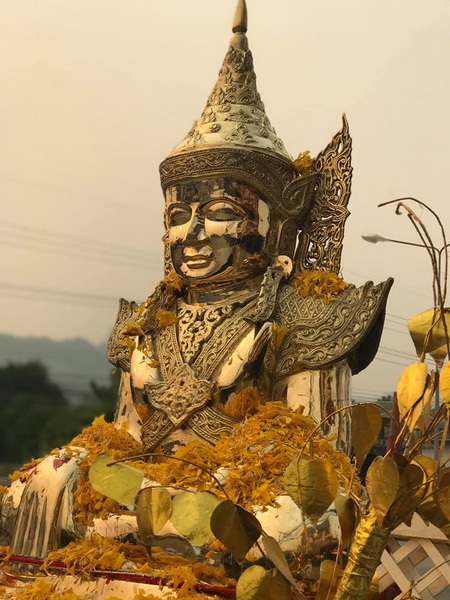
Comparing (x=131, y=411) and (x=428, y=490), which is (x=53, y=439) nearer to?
(x=131, y=411)

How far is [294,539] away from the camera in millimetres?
2205

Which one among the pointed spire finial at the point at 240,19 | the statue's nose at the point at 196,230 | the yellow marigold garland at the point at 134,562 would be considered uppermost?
the pointed spire finial at the point at 240,19

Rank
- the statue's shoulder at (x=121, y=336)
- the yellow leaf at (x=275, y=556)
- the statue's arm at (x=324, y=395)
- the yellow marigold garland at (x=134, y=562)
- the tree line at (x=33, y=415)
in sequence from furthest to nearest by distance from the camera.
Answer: the tree line at (x=33, y=415), the statue's shoulder at (x=121, y=336), the statue's arm at (x=324, y=395), the yellow marigold garland at (x=134, y=562), the yellow leaf at (x=275, y=556)

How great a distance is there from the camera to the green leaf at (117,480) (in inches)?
41.4

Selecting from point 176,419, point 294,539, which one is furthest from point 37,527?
point 294,539

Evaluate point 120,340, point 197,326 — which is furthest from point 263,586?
point 120,340

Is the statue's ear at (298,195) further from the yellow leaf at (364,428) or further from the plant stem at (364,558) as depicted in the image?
the plant stem at (364,558)

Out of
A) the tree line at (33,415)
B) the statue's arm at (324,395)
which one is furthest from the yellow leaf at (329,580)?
the tree line at (33,415)

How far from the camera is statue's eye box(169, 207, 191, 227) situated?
3.14 meters

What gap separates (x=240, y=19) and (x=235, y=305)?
3.95 ft

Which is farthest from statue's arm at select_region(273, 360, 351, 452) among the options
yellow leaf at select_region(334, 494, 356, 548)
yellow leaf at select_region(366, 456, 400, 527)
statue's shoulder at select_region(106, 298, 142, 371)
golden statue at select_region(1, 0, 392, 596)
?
yellow leaf at select_region(366, 456, 400, 527)

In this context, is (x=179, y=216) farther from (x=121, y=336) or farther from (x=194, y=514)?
(x=194, y=514)

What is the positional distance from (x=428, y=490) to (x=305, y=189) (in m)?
2.17

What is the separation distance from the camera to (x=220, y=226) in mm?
3035
